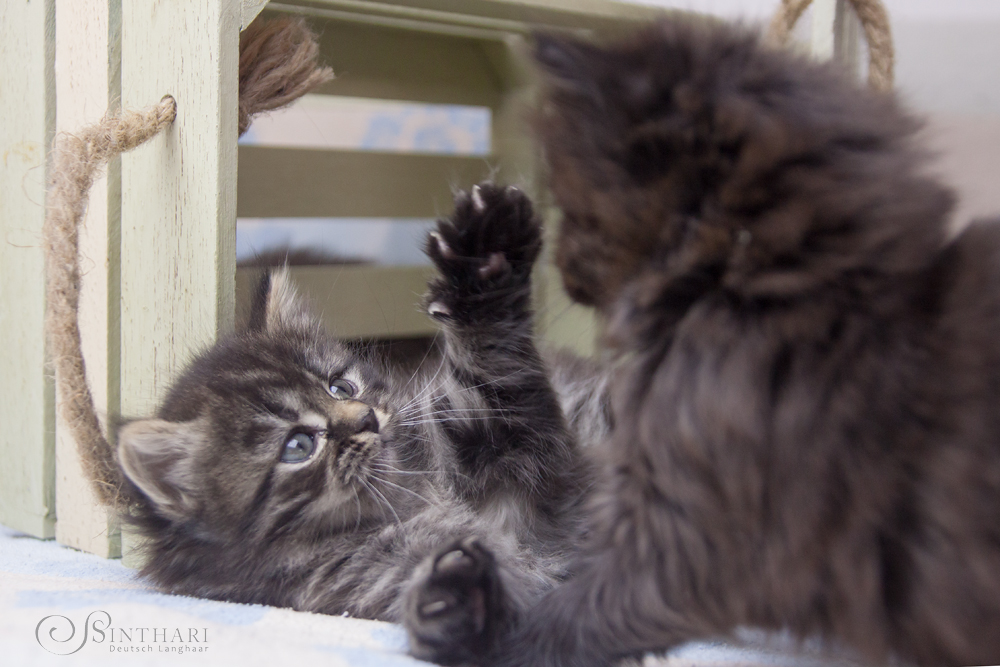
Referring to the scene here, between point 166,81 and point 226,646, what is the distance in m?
1.11

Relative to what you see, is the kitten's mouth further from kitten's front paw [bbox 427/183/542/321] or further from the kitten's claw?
the kitten's claw

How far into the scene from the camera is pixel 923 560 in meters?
0.85

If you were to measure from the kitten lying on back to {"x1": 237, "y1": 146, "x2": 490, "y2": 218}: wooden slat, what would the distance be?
142cm

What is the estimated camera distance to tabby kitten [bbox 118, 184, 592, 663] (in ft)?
4.55

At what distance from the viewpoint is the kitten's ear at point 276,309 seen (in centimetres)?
169

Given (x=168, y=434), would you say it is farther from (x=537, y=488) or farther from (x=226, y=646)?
(x=537, y=488)

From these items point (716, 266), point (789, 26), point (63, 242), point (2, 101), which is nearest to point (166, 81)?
point (63, 242)

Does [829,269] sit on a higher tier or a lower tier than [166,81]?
lower

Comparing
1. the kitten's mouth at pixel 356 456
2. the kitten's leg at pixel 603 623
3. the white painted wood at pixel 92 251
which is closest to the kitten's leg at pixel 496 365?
the kitten's mouth at pixel 356 456

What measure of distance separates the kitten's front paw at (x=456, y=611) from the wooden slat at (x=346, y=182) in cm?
142

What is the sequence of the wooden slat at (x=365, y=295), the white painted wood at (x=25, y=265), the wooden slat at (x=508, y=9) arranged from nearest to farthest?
the white painted wood at (x=25, y=265), the wooden slat at (x=508, y=9), the wooden slat at (x=365, y=295)

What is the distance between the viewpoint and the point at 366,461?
144 centimetres

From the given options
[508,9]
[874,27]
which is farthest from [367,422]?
[874,27]

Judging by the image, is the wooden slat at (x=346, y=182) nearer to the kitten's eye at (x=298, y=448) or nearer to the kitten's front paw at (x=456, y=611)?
the kitten's eye at (x=298, y=448)
